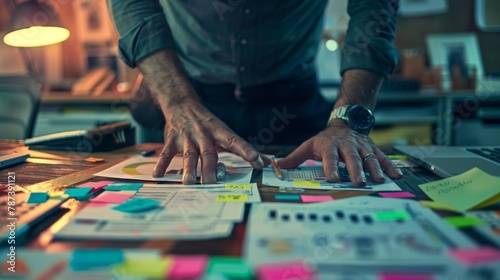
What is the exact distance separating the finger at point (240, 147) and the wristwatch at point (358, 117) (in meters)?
0.22

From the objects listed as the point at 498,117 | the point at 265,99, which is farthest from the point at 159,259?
the point at 498,117

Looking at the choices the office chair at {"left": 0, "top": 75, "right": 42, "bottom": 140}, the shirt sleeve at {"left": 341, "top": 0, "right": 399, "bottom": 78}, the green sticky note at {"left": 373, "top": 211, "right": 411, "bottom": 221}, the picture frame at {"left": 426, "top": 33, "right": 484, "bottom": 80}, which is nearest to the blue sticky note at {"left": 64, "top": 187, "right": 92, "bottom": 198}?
the green sticky note at {"left": 373, "top": 211, "right": 411, "bottom": 221}

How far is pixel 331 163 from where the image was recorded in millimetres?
762

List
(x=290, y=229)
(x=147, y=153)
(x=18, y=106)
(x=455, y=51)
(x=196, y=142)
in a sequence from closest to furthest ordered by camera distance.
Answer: (x=290, y=229) → (x=196, y=142) → (x=147, y=153) → (x=18, y=106) → (x=455, y=51)

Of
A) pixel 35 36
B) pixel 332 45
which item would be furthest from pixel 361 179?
pixel 332 45

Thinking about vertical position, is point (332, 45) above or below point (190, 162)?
above

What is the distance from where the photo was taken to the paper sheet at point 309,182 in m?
0.69

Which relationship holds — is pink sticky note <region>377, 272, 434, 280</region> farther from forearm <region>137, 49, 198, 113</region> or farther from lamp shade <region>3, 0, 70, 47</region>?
lamp shade <region>3, 0, 70, 47</region>

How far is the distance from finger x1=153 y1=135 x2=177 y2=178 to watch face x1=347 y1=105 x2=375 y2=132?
14.3 inches

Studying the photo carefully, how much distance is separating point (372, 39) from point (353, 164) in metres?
0.42

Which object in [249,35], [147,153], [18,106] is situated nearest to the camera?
[147,153]

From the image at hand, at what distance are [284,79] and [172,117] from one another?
1.40ft

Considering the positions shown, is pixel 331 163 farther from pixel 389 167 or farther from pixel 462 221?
pixel 462 221

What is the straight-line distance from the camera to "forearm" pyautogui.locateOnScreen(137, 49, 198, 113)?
3.19 feet
